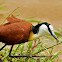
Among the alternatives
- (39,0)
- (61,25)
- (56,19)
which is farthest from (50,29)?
(39,0)

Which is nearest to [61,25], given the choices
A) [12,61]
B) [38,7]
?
[38,7]

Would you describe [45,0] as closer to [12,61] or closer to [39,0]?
[39,0]

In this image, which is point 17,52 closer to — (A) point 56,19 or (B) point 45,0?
(A) point 56,19

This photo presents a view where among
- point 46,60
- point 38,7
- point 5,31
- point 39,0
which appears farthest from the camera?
point 39,0

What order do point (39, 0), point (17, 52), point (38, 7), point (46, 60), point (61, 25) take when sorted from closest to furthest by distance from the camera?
point (46, 60) < point (17, 52) < point (61, 25) < point (38, 7) < point (39, 0)

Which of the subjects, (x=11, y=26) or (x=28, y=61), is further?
(x=28, y=61)

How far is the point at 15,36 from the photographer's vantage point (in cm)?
239

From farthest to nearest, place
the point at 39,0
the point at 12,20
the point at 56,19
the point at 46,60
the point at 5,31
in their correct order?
1. the point at 39,0
2. the point at 56,19
3. the point at 46,60
4. the point at 12,20
5. the point at 5,31

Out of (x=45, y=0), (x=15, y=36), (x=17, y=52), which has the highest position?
(x=15, y=36)

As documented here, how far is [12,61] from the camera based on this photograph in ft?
9.57

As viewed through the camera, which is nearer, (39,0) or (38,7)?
(38,7)

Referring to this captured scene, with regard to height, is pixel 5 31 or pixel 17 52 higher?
pixel 5 31

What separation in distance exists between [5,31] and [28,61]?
54cm

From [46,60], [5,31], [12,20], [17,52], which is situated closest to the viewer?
[5,31]
